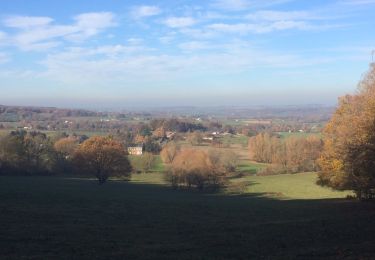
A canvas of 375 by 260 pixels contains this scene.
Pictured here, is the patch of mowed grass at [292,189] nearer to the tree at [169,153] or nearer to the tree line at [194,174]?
the tree line at [194,174]

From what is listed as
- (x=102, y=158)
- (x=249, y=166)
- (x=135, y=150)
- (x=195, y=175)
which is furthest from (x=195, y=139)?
(x=102, y=158)

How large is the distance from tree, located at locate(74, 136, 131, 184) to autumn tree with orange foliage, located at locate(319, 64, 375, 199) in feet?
110

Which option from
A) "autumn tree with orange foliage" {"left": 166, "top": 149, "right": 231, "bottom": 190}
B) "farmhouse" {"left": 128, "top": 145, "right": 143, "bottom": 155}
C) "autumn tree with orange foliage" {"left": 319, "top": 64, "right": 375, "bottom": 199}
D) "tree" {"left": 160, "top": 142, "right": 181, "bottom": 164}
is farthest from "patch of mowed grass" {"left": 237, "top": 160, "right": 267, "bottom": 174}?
"autumn tree with orange foliage" {"left": 319, "top": 64, "right": 375, "bottom": 199}

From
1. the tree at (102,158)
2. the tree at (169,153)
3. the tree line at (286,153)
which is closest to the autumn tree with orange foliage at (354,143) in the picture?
the tree at (102,158)

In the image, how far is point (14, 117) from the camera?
172m

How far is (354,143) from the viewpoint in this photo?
26406mm

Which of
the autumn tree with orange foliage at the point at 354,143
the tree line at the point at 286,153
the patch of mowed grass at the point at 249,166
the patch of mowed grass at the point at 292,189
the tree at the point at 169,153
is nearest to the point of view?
the autumn tree with orange foliage at the point at 354,143

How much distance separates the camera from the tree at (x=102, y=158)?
58875mm

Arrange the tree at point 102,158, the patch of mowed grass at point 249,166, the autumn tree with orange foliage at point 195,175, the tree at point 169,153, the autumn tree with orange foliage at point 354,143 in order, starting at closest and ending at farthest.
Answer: the autumn tree with orange foliage at point 354,143 → the tree at point 102,158 → the autumn tree with orange foliage at point 195,175 → the patch of mowed grass at point 249,166 → the tree at point 169,153

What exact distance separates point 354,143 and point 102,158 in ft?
131

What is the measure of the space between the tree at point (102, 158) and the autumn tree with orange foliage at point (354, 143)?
110ft

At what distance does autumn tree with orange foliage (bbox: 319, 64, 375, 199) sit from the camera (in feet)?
84.6

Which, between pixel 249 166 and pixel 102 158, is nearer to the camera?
pixel 102 158

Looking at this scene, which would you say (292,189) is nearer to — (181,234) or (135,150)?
(181,234)
